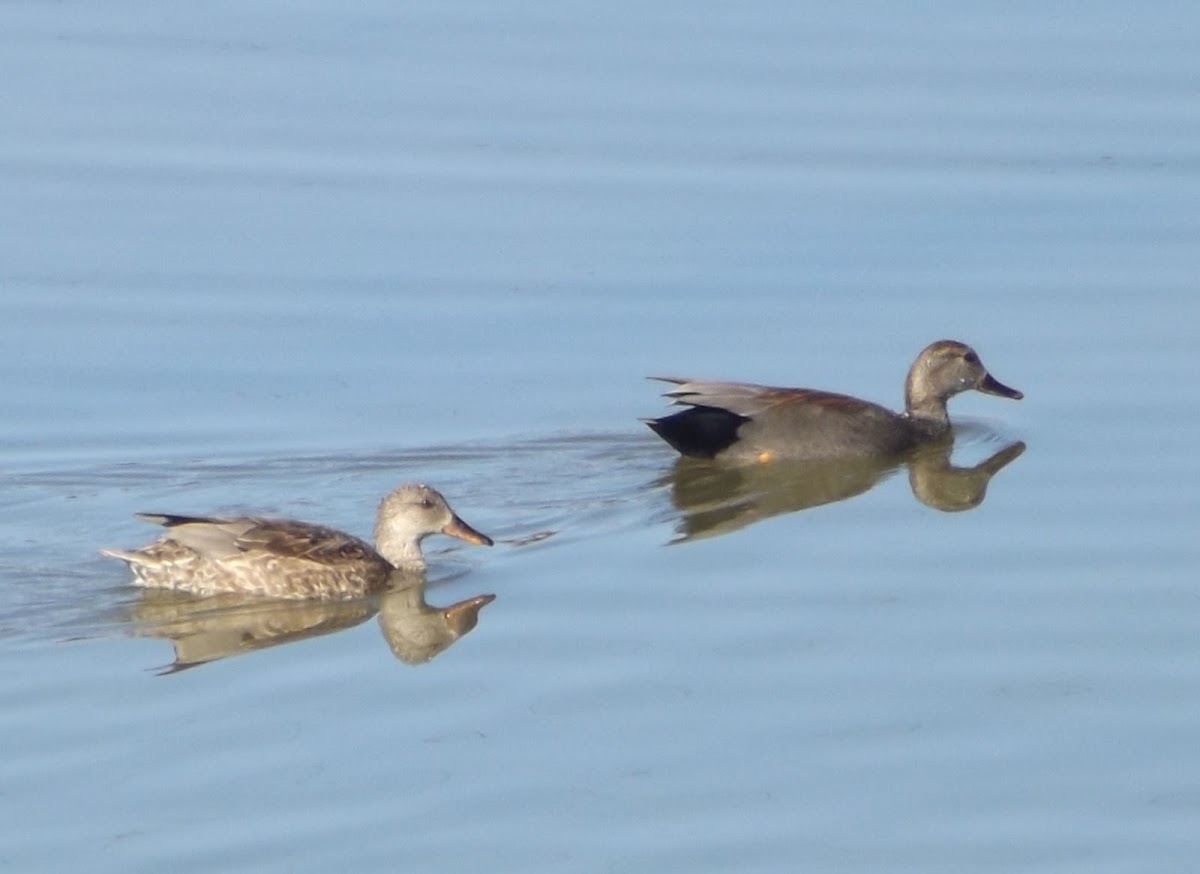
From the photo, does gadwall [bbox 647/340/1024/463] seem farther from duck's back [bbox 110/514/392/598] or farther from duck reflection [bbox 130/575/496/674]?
duck's back [bbox 110/514/392/598]

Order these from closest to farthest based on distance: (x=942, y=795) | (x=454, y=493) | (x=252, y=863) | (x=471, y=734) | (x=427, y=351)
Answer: (x=252, y=863)
(x=942, y=795)
(x=471, y=734)
(x=454, y=493)
(x=427, y=351)

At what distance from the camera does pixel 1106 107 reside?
1761cm

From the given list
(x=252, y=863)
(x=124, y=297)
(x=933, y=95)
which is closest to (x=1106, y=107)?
(x=933, y=95)

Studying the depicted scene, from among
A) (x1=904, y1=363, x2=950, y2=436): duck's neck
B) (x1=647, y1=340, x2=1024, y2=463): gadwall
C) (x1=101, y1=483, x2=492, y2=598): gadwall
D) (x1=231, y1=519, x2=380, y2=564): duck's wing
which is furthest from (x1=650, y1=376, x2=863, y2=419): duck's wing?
(x1=231, y1=519, x2=380, y2=564): duck's wing

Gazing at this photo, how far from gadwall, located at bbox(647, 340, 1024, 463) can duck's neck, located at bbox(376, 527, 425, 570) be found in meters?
1.93

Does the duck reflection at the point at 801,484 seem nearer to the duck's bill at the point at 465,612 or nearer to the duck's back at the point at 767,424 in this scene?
the duck's back at the point at 767,424

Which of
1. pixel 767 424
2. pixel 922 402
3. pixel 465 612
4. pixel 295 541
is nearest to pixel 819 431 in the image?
pixel 767 424

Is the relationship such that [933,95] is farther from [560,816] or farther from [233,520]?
[560,816]

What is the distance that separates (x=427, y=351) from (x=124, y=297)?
1.86 m

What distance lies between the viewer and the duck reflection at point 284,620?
10.0 metres

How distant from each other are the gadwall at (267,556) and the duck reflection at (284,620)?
58mm

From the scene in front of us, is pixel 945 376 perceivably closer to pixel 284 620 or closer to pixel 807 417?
pixel 807 417

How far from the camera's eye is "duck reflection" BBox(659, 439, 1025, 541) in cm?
1217

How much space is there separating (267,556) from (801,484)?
319 centimetres
